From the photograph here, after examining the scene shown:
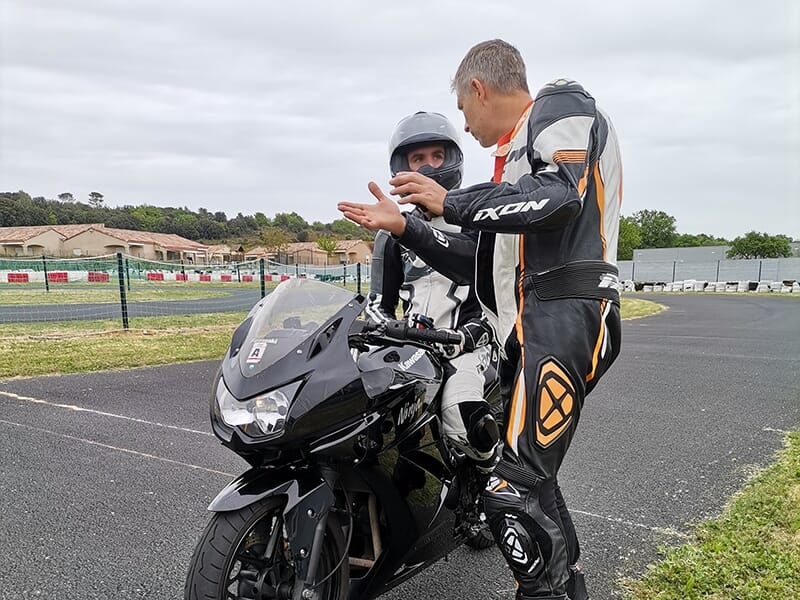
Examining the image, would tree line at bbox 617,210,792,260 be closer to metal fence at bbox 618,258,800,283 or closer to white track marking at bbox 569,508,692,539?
metal fence at bbox 618,258,800,283

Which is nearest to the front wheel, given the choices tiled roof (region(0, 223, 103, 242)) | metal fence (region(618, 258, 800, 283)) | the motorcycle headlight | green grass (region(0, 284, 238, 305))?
the motorcycle headlight

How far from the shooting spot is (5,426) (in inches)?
180

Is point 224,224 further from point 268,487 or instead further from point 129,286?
point 268,487

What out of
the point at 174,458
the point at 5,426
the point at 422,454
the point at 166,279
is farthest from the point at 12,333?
the point at 166,279

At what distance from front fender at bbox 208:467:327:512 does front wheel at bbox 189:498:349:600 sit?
0.09 ft

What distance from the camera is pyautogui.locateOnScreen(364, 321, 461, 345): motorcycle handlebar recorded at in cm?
189

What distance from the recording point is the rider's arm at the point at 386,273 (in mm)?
2803

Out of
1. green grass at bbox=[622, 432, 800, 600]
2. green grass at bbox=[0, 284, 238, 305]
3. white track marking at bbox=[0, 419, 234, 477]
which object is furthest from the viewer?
green grass at bbox=[0, 284, 238, 305]

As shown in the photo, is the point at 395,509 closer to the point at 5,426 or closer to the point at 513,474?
the point at 513,474

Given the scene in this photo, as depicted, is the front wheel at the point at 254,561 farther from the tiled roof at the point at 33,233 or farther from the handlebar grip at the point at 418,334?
the tiled roof at the point at 33,233

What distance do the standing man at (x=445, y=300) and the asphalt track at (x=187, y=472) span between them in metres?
0.81

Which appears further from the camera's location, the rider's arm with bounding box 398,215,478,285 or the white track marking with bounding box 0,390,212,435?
the white track marking with bounding box 0,390,212,435

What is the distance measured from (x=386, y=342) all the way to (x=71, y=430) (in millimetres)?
3754

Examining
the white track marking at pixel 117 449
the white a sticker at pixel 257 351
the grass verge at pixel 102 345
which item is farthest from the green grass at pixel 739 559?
the grass verge at pixel 102 345
